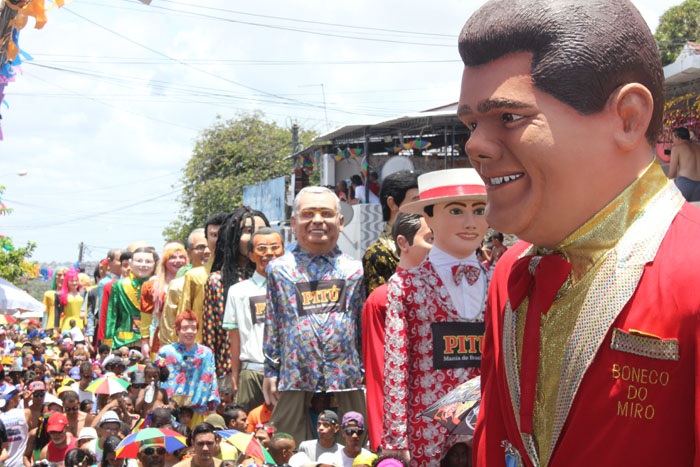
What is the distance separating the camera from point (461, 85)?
2.25m

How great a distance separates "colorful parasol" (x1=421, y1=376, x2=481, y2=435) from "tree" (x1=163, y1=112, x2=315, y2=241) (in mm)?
35621

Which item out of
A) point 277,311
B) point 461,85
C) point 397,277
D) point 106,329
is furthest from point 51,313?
point 461,85

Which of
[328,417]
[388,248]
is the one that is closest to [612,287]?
[328,417]

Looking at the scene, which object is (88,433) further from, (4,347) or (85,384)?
(4,347)

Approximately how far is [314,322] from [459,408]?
251cm

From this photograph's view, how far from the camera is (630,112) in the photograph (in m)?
2.02

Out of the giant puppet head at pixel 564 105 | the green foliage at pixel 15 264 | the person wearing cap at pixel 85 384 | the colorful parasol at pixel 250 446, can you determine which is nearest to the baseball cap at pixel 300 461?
the colorful parasol at pixel 250 446

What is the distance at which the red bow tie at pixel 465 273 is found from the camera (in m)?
4.31

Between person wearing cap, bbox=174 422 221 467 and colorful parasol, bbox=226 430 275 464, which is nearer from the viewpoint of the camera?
colorful parasol, bbox=226 430 275 464

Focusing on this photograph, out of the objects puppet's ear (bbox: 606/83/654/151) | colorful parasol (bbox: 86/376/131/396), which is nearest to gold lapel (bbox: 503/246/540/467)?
puppet's ear (bbox: 606/83/654/151)

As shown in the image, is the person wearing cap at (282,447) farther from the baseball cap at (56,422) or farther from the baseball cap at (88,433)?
the baseball cap at (56,422)

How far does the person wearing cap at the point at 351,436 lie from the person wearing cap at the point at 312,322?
0.62ft

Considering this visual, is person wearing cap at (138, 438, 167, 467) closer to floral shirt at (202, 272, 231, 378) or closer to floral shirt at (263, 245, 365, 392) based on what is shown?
floral shirt at (263, 245, 365, 392)

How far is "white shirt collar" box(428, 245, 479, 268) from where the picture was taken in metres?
4.32
